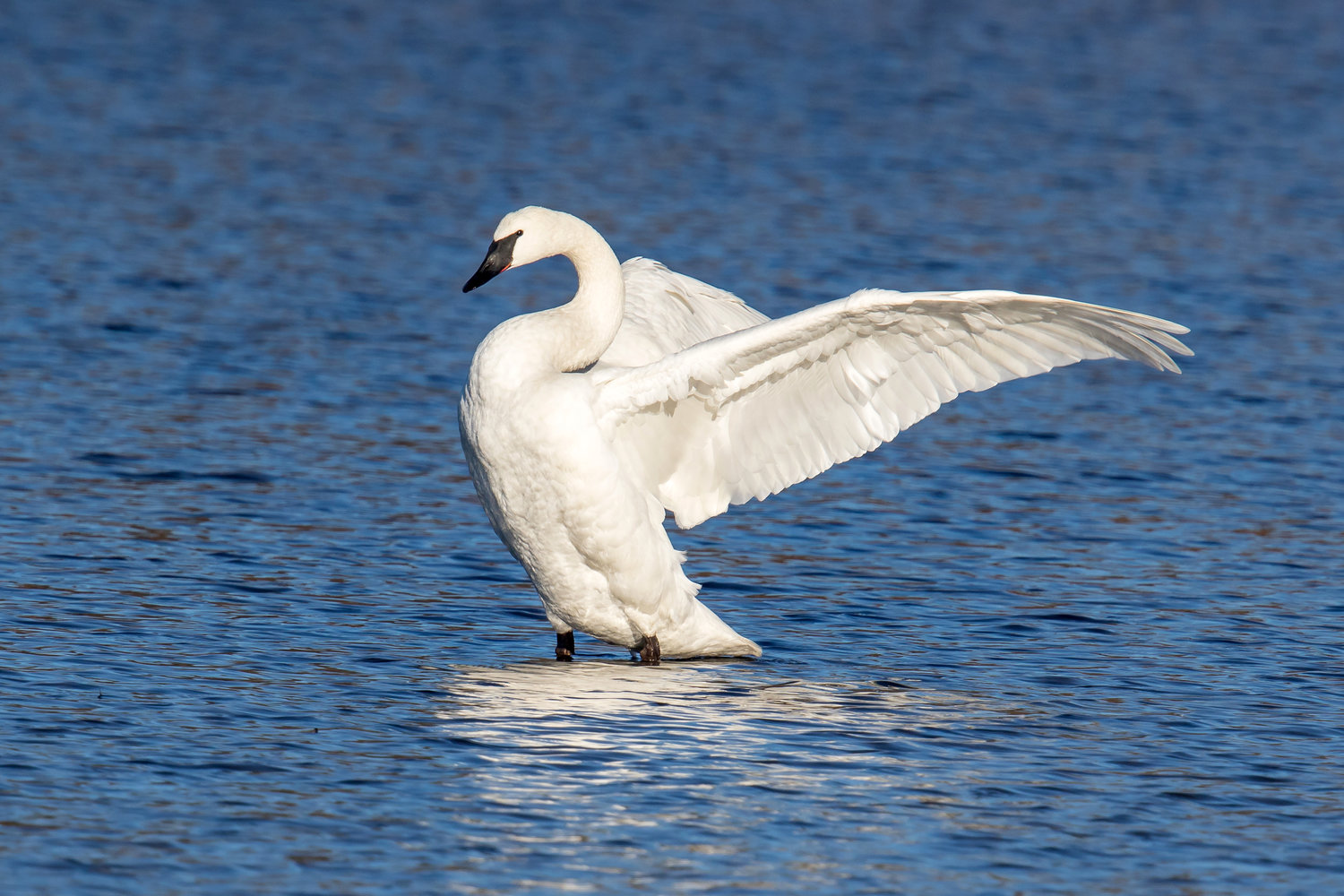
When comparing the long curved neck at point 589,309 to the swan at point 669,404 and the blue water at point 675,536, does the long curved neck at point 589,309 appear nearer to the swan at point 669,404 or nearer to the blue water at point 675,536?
the swan at point 669,404

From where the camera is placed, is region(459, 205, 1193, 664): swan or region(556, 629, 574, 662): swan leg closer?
region(459, 205, 1193, 664): swan

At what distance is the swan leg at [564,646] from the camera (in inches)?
365

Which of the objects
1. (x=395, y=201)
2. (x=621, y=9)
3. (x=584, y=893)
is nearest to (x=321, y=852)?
(x=584, y=893)

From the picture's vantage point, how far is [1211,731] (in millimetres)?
8359

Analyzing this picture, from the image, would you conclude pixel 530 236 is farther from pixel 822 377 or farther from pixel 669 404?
pixel 822 377

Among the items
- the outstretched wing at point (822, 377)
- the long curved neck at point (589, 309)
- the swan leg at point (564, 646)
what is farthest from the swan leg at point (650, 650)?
the long curved neck at point (589, 309)

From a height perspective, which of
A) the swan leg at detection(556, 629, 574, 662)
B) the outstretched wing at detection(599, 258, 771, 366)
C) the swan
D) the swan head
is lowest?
the swan leg at detection(556, 629, 574, 662)

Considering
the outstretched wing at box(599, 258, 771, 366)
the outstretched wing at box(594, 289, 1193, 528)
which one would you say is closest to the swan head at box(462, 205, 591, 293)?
the outstretched wing at box(594, 289, 1193, 528)

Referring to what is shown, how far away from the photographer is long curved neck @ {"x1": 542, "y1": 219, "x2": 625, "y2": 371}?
8758 millimetres

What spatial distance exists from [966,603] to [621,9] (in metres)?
26.0

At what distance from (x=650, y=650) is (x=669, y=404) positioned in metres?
Result: 1.19

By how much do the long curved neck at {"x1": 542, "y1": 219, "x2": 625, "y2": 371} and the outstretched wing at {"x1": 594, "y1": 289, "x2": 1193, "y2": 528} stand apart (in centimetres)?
15

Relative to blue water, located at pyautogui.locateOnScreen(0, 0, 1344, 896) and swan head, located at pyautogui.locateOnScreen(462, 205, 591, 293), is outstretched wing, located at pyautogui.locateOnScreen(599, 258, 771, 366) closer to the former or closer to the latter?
swan head, located at pyautogui.locateOnScreen(462, 205, 591, 293)

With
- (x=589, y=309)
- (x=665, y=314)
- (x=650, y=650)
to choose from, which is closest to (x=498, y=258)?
(x=589, y=309)
